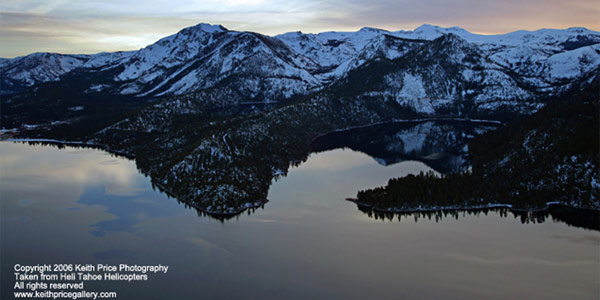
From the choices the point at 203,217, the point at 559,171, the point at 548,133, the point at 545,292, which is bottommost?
the point at 545,292

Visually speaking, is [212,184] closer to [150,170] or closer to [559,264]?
[150,170]

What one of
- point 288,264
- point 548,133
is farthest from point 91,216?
point 548,133

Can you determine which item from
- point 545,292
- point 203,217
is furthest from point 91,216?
point 545,292

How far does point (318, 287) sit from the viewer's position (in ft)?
282

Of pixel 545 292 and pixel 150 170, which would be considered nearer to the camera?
pixel 545 292

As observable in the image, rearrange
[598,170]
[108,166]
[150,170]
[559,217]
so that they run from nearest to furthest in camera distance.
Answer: [559,217]
[598,170]
[150,170]
[108,166]

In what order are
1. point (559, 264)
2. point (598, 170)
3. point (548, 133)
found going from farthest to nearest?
1. point (548, 133)
2. point (598, 170)
3. point (559, 264)

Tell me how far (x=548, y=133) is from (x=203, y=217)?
411ft

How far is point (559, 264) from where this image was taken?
311 feet

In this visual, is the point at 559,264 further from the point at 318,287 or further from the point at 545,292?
the point at 318,287

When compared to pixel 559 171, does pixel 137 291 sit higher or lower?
lower

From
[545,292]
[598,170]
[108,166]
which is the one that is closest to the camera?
[545,292]

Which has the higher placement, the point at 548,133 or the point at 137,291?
the point at 548,133

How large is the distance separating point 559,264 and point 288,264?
193 ft
